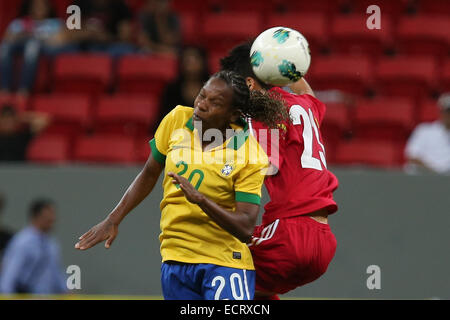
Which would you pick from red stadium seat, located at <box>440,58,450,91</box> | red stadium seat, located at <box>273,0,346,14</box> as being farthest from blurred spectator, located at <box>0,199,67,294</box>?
red stadium seat, located at <box>440,58,450,91</box>

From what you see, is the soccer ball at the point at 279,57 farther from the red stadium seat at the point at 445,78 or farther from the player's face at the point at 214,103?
the red stadium seat at the point at 445,78

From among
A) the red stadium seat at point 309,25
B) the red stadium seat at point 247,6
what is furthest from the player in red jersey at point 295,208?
the red stadium seat at point 247,6

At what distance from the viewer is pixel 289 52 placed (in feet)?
14.9

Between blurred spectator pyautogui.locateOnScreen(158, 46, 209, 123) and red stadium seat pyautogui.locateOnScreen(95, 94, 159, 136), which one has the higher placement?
blurred spectator pyautogui.locateOnScreen(158, 46, 209, 123)

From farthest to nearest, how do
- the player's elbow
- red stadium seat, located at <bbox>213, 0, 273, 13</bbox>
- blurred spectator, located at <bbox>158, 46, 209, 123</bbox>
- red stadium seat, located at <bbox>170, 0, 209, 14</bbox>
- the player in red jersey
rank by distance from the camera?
red stadium seat, located at <bbox>170, 0, 209, 14</bbox> → red stadium seat, located at <bbox>213, 0, 273, 13</bbox> → blurred spectator, located at <bbox>158, 46, 209, 123</bbox> → the player in red jersey → the player's elbow

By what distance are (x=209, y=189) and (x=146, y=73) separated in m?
6.12

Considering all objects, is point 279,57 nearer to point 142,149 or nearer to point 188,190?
point 188,190

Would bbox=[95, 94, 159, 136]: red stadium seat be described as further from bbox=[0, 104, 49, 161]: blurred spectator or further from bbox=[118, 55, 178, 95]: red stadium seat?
bbox=[0, 104, 49, 161]: blurred spectator

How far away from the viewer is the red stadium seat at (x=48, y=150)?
905cm

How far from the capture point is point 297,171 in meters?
4.62

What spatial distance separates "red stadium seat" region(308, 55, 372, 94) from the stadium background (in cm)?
1

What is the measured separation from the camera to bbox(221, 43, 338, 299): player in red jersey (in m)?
4.55

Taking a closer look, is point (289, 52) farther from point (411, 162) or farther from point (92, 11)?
point (92, 11)

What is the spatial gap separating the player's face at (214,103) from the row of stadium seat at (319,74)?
578 centimetres
